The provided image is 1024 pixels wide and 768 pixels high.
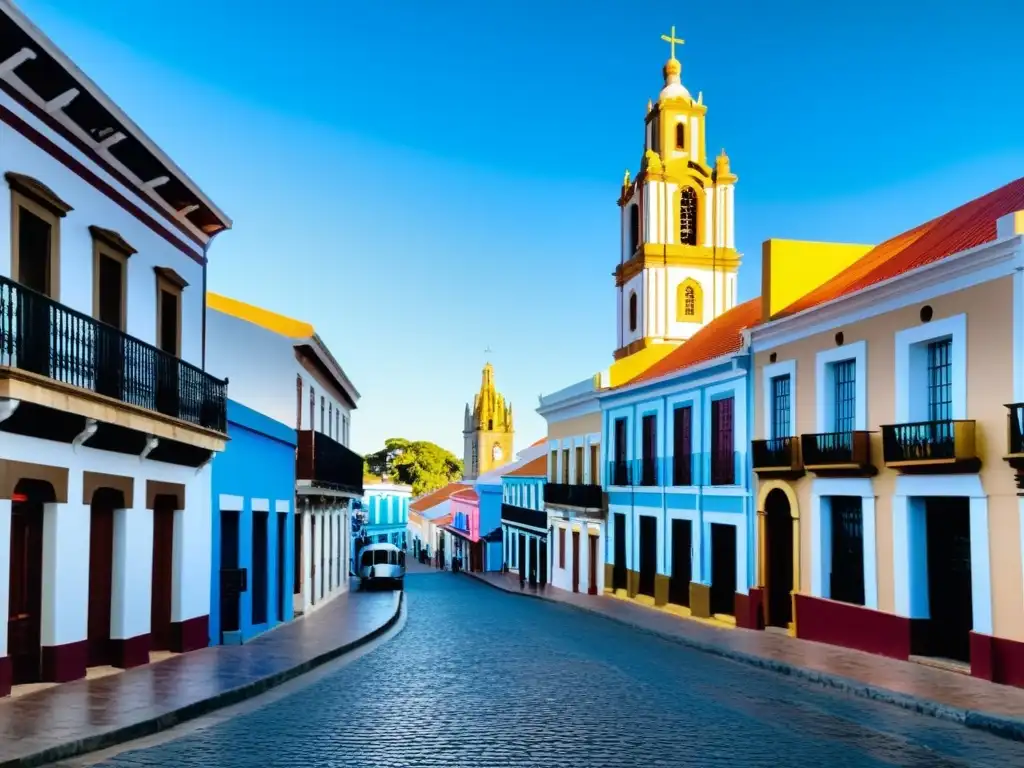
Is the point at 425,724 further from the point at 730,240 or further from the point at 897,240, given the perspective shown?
the point at 730,240

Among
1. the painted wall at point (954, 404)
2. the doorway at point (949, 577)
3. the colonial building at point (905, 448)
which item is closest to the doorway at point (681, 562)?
the colonial building at point (905, 448)

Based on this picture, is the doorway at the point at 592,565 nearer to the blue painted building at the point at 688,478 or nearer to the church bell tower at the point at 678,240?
the blue painted building at the point at 688,478

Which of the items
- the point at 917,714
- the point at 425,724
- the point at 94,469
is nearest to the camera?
the point at 425,724

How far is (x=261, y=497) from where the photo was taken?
2058 cm

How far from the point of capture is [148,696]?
11.4 m

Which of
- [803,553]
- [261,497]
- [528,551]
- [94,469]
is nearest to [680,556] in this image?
[803,553]

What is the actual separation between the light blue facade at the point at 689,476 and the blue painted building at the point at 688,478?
0.08 feet

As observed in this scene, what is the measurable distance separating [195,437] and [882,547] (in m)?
10.2

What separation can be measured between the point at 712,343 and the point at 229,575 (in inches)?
578

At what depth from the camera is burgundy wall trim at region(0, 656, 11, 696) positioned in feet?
35.5

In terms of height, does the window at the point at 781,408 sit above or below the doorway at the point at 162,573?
above

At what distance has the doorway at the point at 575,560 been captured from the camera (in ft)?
120

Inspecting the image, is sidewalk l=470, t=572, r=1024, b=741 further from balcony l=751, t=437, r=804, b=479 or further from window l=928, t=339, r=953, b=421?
window l=928, t=339, r=953, b=421

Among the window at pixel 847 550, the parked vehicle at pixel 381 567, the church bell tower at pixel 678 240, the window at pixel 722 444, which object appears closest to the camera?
the window at pixel 847 550
